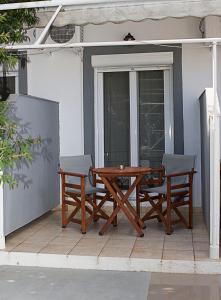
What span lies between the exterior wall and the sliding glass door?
318 mm

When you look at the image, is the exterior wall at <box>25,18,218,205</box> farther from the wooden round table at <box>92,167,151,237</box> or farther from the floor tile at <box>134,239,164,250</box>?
the floor tile at <box>134,239,164,250</box>

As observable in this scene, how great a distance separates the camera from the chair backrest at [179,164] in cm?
593

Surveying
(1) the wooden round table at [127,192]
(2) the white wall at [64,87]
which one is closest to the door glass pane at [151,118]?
(2) the white wall at [64,87]

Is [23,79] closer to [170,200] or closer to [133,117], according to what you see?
[133,117]

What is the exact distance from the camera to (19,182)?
544 centimetres

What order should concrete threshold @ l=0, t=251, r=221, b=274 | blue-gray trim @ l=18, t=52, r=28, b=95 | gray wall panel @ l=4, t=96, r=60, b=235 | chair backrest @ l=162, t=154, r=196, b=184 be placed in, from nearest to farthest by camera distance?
concrete threshold @ l=0, t=251, r=221, b=274, gray wall panel @ l=4, t=96, r=60, b=235, chair backrest @ l=162, t=154, r=196, b=184, blue-gray trim @ l=18, t=52, r=28, b=95

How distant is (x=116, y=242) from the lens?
5070 mm

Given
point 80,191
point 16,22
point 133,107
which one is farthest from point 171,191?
point 16,22

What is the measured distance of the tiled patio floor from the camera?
4621 millimetres

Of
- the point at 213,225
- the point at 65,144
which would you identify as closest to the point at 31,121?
the point at 65,144

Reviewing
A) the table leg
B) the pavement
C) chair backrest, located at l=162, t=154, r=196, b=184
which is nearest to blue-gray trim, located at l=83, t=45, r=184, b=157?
chair backrest, located at l=162, t=154, r=196, b=184

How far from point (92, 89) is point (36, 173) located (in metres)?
1.97

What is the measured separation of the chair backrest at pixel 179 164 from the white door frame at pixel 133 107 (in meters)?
0.83

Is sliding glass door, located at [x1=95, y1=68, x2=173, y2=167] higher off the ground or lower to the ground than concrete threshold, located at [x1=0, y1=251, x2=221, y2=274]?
higher
